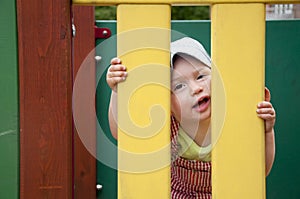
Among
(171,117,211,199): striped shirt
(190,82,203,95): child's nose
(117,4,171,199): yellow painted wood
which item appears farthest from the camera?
(171,117,211,199): striped shirt

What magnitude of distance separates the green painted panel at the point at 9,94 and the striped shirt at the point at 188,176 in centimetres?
73

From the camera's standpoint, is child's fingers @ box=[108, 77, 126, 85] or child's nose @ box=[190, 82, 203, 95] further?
child's nose @ box=[190, 82, 203, 95]

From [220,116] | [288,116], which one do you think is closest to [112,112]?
[220,116]

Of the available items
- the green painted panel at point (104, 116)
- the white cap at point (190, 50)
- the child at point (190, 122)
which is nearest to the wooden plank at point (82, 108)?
the green painted panel at point (104, 116)

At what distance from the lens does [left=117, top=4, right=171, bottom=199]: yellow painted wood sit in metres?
1.63

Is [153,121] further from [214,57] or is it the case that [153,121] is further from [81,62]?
[81,62]

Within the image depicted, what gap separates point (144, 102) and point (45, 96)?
0.95 ft

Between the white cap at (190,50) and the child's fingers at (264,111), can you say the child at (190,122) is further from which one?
the child's fingers at (264,111)

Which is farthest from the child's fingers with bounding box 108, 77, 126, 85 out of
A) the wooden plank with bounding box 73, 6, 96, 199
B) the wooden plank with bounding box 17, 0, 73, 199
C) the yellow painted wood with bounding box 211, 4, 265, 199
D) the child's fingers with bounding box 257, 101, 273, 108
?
the wooden plank with bounding box 73, 6, 96, 199

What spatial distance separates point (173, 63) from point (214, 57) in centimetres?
49

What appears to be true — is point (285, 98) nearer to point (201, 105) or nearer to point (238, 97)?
point (201, 105)

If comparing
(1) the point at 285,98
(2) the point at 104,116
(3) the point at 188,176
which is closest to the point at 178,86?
(3) the point at 188,176

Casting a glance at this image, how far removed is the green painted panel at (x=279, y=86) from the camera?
303cm

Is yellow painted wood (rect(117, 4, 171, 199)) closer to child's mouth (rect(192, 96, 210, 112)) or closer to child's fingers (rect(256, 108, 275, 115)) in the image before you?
child's fingers (rect(256, 108, 275, 115))
